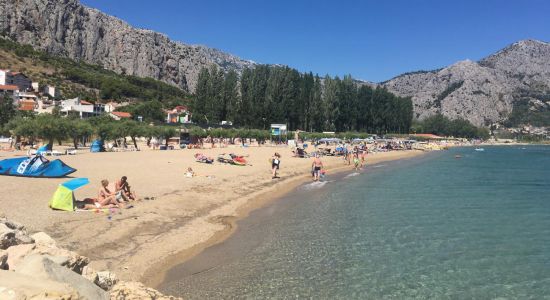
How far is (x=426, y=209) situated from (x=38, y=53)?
6054 inches

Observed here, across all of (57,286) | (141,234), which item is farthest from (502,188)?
(57,286)

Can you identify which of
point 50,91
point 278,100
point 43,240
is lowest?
point 43,240

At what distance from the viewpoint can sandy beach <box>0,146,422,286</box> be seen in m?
10.5

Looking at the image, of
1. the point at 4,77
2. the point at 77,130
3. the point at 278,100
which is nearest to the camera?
the point at 77,130

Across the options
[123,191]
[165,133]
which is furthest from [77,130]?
[123,191]

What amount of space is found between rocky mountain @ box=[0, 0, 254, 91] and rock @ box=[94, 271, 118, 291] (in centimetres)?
17278

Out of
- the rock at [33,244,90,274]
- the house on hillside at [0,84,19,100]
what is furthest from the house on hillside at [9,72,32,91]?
the rock at [33,244,90,274]

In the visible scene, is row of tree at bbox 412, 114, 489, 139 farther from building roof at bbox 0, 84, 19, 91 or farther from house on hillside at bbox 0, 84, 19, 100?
building roof at bbox 0, 84, 19, 91

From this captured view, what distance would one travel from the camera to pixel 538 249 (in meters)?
13.6

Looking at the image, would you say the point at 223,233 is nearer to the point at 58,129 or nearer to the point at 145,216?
the point at 145,216

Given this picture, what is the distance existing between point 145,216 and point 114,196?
1.81 meters

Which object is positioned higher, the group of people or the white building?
the white building

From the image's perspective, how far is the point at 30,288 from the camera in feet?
13.2

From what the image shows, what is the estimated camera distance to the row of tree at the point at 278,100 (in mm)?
89688
